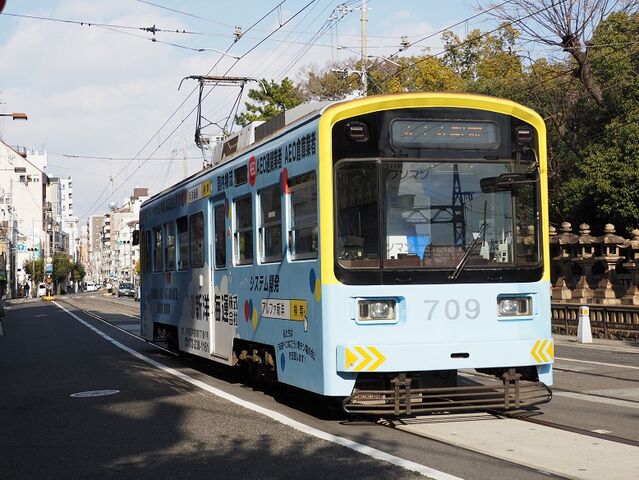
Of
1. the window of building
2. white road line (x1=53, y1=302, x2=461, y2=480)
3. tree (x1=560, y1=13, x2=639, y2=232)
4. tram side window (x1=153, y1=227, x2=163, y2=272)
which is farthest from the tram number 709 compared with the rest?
tree (x1=560, y1=13, x2=639, y2=232)

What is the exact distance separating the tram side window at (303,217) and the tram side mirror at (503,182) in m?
1.73

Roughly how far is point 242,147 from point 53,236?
6047 inches

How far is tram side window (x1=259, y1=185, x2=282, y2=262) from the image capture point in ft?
33.8

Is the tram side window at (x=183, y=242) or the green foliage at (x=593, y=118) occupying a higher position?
the green foliage at (x=593, y=118)

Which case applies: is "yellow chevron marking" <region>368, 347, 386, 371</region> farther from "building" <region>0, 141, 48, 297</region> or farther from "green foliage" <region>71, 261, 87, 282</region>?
"green foliage" <region>71, 261, 87, 282</region>

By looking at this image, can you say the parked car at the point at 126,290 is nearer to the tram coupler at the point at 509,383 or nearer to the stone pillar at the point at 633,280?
the stone pillar at the point at 633,280

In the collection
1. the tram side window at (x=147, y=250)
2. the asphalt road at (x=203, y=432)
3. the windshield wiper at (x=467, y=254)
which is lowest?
the asphalt road at (x=203, y=432)

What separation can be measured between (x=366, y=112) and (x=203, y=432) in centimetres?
365

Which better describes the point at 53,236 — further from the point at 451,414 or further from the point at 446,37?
the point at 451,414

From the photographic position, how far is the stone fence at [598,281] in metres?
24.2

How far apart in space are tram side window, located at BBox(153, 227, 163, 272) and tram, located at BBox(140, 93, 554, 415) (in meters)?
7.70

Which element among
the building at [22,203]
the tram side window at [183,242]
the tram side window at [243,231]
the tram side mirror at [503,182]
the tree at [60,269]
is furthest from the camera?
the tree at [60,269]

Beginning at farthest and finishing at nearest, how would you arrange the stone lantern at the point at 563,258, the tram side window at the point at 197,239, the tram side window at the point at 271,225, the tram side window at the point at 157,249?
the stone lantern at the point at 563,258 < the tram side window at the point at 157,249 < the tram side window at the point at 197,239 < the tram side window at the point at 271,225

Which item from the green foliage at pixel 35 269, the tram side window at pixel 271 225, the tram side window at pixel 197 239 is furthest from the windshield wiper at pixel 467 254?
the green foliage at pixel 35 269
